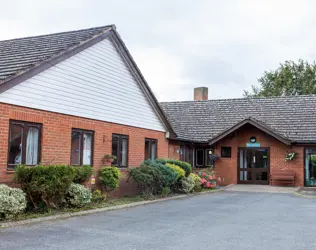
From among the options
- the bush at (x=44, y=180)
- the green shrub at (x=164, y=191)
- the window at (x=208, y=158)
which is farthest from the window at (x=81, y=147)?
the window at (x=208, y=158)

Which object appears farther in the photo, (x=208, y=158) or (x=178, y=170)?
(x=208, y=158)

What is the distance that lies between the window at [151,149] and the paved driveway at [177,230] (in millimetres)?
5111

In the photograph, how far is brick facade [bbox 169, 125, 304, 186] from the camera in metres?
22.8

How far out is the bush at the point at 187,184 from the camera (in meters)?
17.8

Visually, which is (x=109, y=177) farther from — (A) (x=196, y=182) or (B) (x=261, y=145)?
(B) (x=261, y=145)

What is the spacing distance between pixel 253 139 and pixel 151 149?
765 cm

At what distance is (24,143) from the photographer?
1184 centimetres

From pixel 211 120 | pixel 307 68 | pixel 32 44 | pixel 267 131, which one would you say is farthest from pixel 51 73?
pixel 307 68

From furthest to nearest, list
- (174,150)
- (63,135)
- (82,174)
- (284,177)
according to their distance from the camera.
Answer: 1. (284,177)
2. (174,150)
3. (63,135)
4. (82,174)

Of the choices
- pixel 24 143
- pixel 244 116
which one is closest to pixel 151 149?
pixel 24 143

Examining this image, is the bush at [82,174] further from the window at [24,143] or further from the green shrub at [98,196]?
the window at [24,143]

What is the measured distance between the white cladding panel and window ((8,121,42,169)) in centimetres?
61

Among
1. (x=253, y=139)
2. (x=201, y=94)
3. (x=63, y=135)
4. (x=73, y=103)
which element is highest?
(x=201, y=94)

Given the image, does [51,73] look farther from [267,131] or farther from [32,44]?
[267,131]
